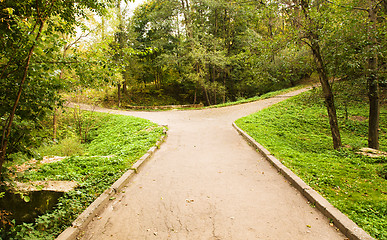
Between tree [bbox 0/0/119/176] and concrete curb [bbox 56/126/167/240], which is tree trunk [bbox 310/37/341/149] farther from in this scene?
tree [bbox 0/0/119/176]

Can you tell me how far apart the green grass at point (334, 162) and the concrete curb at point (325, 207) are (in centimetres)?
13

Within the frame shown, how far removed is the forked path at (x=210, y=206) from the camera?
3.20m

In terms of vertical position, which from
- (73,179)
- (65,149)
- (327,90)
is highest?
(327,90)

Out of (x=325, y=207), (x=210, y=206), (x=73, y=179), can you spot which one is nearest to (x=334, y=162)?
(x=325, y=207)

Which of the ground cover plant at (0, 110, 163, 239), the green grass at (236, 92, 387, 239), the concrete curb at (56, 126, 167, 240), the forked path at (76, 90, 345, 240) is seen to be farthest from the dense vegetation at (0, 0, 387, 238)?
the forked path at (76, 90, 345, 240)

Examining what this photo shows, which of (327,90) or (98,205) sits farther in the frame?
(327,90)

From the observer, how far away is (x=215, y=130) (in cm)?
1060

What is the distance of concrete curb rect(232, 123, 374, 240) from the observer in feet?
9.78

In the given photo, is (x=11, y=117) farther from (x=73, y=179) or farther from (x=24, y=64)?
(x=73, y=179)

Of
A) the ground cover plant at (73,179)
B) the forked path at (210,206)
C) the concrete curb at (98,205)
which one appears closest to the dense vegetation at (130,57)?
the ground cover plant at (73,179)

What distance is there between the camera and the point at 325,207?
357 cm

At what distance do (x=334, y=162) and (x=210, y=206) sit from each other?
4.31 m

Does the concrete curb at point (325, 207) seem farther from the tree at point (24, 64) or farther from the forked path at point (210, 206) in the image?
the tree at point (24, 64)

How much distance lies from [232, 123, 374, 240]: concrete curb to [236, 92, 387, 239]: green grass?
0.13 m
